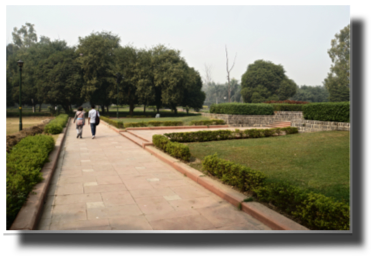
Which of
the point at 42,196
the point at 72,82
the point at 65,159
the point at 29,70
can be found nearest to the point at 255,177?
the point at 42,196

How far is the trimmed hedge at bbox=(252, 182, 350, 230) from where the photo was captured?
2.80 m

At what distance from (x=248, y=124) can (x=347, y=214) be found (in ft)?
58.0

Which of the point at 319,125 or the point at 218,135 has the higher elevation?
the point at 319,125

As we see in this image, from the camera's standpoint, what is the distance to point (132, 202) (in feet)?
13.4

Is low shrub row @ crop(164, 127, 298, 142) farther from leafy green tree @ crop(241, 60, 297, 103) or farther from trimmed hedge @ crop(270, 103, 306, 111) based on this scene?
leafy green tree @ crop(241, 60, 297, 103)

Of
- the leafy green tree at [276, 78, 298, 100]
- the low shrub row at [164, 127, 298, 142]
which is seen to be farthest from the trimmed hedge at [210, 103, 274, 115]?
the leafy green tree at [276, 78, 298, 100]

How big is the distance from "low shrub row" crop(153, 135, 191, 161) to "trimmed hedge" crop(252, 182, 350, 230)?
10.1 feet

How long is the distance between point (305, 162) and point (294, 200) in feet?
10.7

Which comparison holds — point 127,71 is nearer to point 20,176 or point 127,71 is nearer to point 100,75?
point 100,75

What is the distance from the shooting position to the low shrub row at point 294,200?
282cm

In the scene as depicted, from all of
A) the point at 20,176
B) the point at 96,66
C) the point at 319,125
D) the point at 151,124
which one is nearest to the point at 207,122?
the point at 151,124

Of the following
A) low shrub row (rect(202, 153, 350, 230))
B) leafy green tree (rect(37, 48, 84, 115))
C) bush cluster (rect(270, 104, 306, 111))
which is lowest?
low shrub row (rect(202, 153, 350, 230))

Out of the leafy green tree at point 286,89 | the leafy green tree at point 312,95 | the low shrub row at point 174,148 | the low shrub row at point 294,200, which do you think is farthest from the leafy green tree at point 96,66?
the leafy green tree at point 312,95

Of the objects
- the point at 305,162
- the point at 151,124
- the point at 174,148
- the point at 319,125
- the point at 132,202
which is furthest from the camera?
the point at 151,124
